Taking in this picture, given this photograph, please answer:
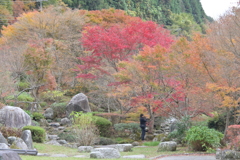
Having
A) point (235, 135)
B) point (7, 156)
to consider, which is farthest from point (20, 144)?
point (235, 135)

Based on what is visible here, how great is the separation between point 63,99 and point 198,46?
1287 centimetres

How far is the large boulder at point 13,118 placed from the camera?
12.8 m

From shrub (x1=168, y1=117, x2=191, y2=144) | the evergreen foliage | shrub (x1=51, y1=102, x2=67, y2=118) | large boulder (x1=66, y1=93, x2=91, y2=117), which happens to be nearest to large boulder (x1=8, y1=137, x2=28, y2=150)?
shrub (x1=168, y1=117, x2=191, y2=144)

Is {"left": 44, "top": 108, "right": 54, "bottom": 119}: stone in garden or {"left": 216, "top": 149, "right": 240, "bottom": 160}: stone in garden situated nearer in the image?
{"left": 216, "top": 149, "right": 240, "bottom": 160}: stone in garden

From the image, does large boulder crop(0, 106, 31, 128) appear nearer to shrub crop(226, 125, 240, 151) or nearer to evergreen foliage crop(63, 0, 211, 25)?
shrub crop(226, 125, 240, 151)

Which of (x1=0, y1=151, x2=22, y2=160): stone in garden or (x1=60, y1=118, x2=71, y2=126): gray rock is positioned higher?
(x1=0, y1=151, x2=22, y2=160): stone in garden

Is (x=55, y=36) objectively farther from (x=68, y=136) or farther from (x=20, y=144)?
(x=20, y=144)

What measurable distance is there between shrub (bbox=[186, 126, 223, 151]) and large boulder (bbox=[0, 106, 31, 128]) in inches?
292

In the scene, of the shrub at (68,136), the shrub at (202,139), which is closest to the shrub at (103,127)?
the shrub at (68,136)

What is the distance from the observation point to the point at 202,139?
31.0ft

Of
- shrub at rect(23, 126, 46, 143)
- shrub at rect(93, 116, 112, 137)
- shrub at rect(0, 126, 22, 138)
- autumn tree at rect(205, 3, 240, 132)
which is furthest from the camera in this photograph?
shrub at rect(93, 116, 112, 137)

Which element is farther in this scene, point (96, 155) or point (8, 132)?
point (8, 132)

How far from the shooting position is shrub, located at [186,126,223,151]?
30.7 ft

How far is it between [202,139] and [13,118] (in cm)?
807
